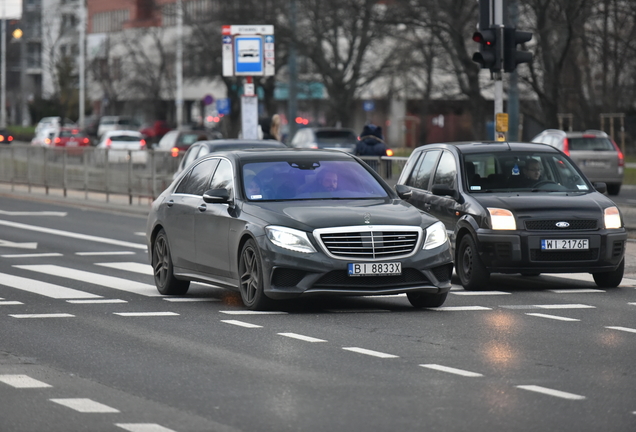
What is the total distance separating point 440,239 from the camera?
1312 cm

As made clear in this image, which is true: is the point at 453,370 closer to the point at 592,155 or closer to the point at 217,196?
the point at 217,196

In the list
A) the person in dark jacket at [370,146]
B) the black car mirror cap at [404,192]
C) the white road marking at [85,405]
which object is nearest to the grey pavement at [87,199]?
the person in dark jacket at [370,146]

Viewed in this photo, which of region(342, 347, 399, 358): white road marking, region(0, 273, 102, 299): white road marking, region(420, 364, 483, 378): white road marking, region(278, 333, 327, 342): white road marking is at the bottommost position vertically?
region(0, 273, 102, 299): white road marking

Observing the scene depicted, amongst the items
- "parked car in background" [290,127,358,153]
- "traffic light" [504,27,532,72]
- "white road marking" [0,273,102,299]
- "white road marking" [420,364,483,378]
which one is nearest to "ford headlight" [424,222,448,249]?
"white road marking" [420,364,483,378]

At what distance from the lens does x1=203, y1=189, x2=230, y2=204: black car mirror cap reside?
13664 mm

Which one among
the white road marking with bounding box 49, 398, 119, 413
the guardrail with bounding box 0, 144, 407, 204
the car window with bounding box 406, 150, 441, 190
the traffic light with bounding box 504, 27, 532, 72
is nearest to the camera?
the white road marking with bounding box 49, 398, 119, 413

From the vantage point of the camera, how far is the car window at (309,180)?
13.6 meters

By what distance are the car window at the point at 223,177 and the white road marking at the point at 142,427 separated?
252 inches

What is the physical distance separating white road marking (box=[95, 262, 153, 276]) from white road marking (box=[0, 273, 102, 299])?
1580 mm

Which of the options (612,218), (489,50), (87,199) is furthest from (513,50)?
(87,199)

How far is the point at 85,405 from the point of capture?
26.9 feet

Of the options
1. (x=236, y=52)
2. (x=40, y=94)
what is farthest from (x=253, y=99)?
(x=40, y=94)

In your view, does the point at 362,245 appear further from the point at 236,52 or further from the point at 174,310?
the point at 236,52

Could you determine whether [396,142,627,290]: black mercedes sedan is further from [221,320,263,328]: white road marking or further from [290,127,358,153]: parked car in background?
[290,127,358,153]: parked car in background
